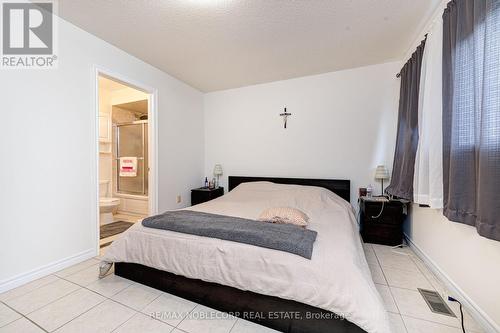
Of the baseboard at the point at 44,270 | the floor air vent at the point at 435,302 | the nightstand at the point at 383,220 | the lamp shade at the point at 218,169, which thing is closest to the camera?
the floor air vent at the point at 435,302

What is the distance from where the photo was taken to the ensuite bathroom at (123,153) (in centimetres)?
417

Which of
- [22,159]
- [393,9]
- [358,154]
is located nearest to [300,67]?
[393,9]

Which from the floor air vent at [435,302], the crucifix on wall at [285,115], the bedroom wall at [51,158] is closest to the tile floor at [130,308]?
the floor air vent at [435,302]

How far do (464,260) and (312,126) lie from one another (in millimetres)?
2296

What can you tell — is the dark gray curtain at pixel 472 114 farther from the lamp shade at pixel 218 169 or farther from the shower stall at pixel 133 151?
the shower stall at pixel 133 151

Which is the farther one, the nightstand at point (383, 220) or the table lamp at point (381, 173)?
the table lamp at point (381, 173)

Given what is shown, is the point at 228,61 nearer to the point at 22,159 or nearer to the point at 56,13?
the point at 56,13

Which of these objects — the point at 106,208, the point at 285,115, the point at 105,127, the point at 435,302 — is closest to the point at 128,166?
the point at 105,127

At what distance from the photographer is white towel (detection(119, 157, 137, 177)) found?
167 inches

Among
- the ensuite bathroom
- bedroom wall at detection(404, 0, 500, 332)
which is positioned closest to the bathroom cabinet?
the ensuite bathroom

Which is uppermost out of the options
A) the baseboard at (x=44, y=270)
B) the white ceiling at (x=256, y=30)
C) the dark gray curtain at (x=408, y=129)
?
the white ceiling at (x=256, y=30)

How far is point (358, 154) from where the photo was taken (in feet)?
10.1

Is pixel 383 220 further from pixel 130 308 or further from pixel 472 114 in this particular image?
pixel 130 308

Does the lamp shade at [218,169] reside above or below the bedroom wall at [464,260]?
above
